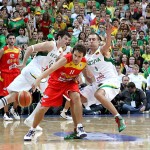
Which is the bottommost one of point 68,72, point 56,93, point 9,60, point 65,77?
point 9,60

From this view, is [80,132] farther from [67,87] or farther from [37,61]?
[37,61]

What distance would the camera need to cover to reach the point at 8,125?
12727mm

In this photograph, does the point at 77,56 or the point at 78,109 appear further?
the point at 78,109

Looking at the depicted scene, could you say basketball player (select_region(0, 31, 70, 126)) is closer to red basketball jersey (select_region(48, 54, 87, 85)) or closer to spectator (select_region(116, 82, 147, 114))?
red basketball jersey (select_region(48, 54, 87, 85))

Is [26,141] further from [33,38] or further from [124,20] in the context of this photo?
[124,20]

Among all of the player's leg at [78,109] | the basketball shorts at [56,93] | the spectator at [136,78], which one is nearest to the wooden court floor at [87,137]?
the player's leg at [78,109]

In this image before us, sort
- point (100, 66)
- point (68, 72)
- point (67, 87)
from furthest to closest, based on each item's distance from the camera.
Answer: point (100, 66), point (67, 87), point (68, 72)

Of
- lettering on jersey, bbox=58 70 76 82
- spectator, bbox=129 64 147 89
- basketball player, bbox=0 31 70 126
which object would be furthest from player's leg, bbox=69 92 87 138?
spectator, bbox=129 64 147 89

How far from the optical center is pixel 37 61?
41.3ft

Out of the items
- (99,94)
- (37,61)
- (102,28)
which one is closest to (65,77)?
(99,94)

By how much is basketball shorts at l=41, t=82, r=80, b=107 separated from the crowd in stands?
5899mm

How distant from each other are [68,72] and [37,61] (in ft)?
8.83

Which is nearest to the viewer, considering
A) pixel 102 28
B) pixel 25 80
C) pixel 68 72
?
pixel 68 72

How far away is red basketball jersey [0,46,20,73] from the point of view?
14.5 m
